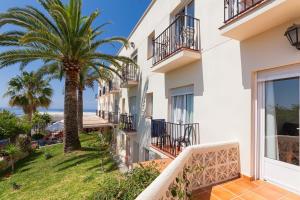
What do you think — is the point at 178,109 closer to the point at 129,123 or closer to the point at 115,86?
the point at 129,123

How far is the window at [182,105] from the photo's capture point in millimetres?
8352

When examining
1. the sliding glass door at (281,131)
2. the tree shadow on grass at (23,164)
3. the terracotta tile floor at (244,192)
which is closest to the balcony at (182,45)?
the sliding glass door at (281,131)

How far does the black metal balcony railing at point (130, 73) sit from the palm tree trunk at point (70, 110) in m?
3.81

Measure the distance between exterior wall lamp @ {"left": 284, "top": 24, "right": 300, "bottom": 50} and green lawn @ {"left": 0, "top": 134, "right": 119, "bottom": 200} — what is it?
27.4ft

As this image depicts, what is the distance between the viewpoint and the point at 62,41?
536 inches

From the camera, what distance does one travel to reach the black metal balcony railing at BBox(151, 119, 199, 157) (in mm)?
7625

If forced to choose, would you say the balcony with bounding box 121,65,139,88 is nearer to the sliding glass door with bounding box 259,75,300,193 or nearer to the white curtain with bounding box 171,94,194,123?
the white curtain with bounding box 171,94,194,123

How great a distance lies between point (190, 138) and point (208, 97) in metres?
1.84

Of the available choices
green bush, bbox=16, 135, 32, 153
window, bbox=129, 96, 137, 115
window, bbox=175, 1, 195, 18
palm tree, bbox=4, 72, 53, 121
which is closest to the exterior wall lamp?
window, bbox=175, 1, 195, 18

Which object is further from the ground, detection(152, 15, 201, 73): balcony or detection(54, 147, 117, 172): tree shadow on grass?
detection(152, 15, 201, 73): balcony

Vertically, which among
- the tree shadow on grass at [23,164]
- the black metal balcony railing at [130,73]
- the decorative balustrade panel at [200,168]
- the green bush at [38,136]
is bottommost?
the tree shadow on grass at [23,164]

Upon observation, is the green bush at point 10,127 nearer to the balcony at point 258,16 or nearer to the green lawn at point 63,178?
the green lawn at point 63,178

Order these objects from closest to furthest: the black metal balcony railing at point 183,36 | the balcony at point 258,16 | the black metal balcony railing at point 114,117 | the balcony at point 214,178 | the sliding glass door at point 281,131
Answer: the balcony at point 258,16 → the balcony at point 214,178 → the sliding glass door at point 281,131 → the black metal balcony railing at point 183,36 → the black metal balcony railing at point 114,117

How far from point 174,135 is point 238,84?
413 centimetres
